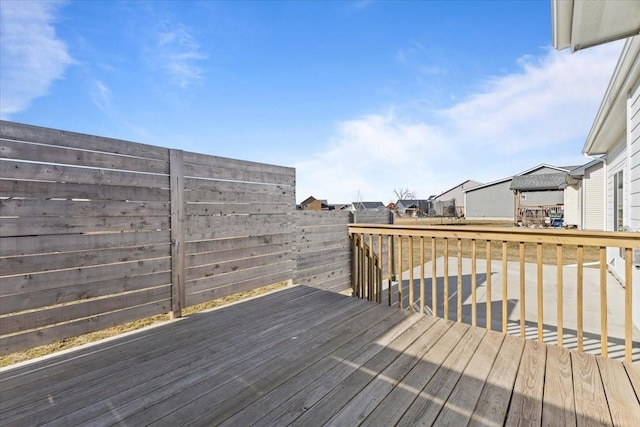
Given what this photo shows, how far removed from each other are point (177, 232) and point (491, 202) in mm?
28178

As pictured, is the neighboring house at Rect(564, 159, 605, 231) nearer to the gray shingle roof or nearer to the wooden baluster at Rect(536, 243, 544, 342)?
the gray shingle roof

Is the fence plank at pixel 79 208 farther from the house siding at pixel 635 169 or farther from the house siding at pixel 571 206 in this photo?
the house siding at pixel 571 206

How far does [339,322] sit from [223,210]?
66.9 inches

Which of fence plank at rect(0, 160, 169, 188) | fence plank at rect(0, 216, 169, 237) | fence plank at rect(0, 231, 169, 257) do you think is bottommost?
fence plank at rect(0, 231, 169, 257)

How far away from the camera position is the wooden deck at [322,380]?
1.34 metres

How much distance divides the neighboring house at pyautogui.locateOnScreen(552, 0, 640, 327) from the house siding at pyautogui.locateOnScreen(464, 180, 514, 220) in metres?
21.4

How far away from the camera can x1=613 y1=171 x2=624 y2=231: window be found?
190 inches

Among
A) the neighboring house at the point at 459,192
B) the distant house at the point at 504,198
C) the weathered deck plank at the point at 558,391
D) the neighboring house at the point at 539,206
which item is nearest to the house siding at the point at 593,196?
the neighboring house at the point at 539,206

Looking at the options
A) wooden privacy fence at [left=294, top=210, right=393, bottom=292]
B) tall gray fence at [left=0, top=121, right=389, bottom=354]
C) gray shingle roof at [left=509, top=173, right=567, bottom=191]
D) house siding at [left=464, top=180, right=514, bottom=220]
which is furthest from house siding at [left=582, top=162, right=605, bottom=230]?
house siding at [left=464, top=180, right=514, bottom=220]

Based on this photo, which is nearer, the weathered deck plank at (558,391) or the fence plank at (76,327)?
the weathered deck plank at (558,391)

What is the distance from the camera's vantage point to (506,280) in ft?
7.32

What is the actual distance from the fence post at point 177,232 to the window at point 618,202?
6.74 m

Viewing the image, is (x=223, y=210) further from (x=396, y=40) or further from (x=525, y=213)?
(x=525, y=213)

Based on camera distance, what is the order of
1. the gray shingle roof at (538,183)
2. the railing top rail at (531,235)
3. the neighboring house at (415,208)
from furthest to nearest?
the neighboring house at (415,208) < the gray shingle roof at (538,183) < the railing top rail at (531,235)
